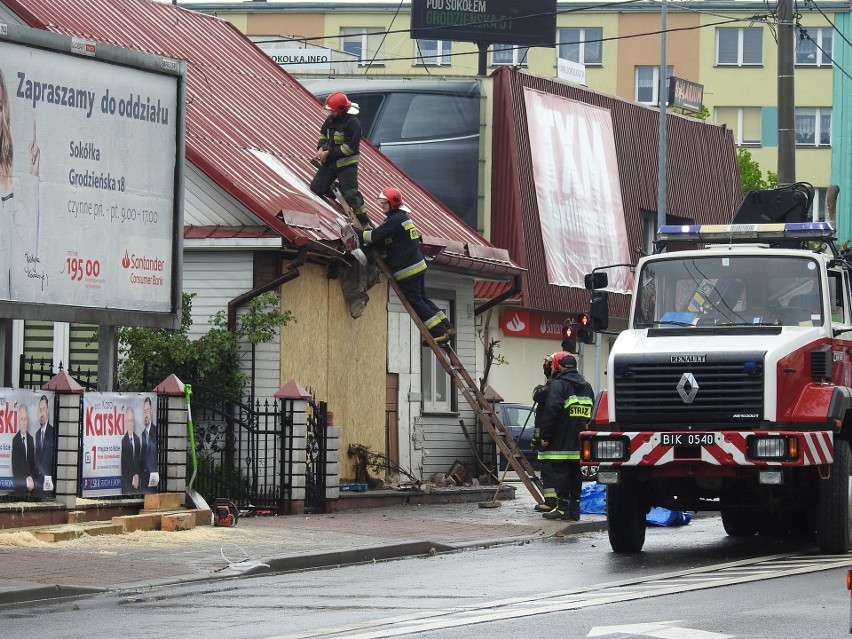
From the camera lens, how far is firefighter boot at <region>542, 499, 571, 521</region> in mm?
19734

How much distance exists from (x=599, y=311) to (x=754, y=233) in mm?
1770

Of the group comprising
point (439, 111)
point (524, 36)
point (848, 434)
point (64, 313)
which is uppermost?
point (524, 36)

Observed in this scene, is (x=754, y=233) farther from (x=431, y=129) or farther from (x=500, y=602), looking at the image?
(x=431, y=129)

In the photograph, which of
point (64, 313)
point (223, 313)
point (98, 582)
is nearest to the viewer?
point (98, 582)

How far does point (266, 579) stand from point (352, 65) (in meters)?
31.3

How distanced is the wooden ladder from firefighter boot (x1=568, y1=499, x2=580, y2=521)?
1.41m

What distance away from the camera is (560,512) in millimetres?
19734

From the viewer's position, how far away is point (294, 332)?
2169 centimetres

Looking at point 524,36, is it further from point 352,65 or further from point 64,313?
point 64,313

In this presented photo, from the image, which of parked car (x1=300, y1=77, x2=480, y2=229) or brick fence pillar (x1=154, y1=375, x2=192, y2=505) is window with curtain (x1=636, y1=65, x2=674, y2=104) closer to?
parked car (x1=300, y1=77, x2=480, y2=229)

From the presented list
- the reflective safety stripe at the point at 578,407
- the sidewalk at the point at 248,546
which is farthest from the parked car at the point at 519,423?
the reflective safety stripe at the point at 578,407

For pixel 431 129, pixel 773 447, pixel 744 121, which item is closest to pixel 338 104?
pixel 773 447

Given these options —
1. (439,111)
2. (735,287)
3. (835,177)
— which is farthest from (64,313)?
(835,177)

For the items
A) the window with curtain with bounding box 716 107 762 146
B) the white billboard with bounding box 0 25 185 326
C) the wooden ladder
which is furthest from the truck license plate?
the window with curtain with bounding box 716 107 762 146
